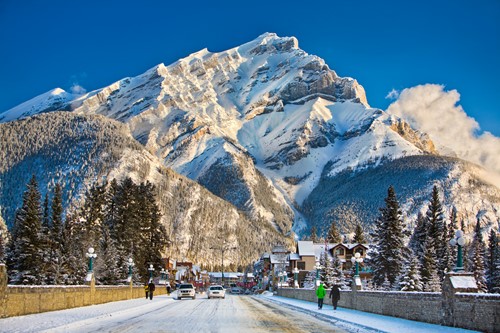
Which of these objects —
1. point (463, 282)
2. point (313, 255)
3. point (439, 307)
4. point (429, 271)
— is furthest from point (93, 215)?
point (313, 255)

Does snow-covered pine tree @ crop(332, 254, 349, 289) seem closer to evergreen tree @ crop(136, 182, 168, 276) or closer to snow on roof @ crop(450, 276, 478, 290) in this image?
evergreen tree @ crop(136, 182, 168, 276)

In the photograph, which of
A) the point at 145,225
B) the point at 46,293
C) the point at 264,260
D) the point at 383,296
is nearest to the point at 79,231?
the point at 145,225

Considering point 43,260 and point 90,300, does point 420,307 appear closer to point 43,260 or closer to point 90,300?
point 90,300

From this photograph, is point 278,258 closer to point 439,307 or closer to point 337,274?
point 337,274

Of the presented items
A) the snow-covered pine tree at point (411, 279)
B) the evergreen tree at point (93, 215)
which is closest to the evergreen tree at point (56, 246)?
the evergreen tree at point (93, 215)

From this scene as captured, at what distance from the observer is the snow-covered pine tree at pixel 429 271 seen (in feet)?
211

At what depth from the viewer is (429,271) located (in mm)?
66438

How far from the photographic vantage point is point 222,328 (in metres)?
23.0

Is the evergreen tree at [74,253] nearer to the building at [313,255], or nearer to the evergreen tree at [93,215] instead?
the evergreen tree at [93,215]

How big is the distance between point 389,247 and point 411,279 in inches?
444

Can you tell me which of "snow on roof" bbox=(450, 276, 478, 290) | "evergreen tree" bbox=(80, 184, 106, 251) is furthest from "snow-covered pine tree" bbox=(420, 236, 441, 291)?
"snow on roof" bbox=(450, 276, 478, 290)

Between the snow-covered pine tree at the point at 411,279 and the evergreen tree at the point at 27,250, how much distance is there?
34.4 meters

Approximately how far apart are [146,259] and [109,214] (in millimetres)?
11499

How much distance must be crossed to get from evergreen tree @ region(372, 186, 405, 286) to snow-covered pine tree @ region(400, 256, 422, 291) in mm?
8220
